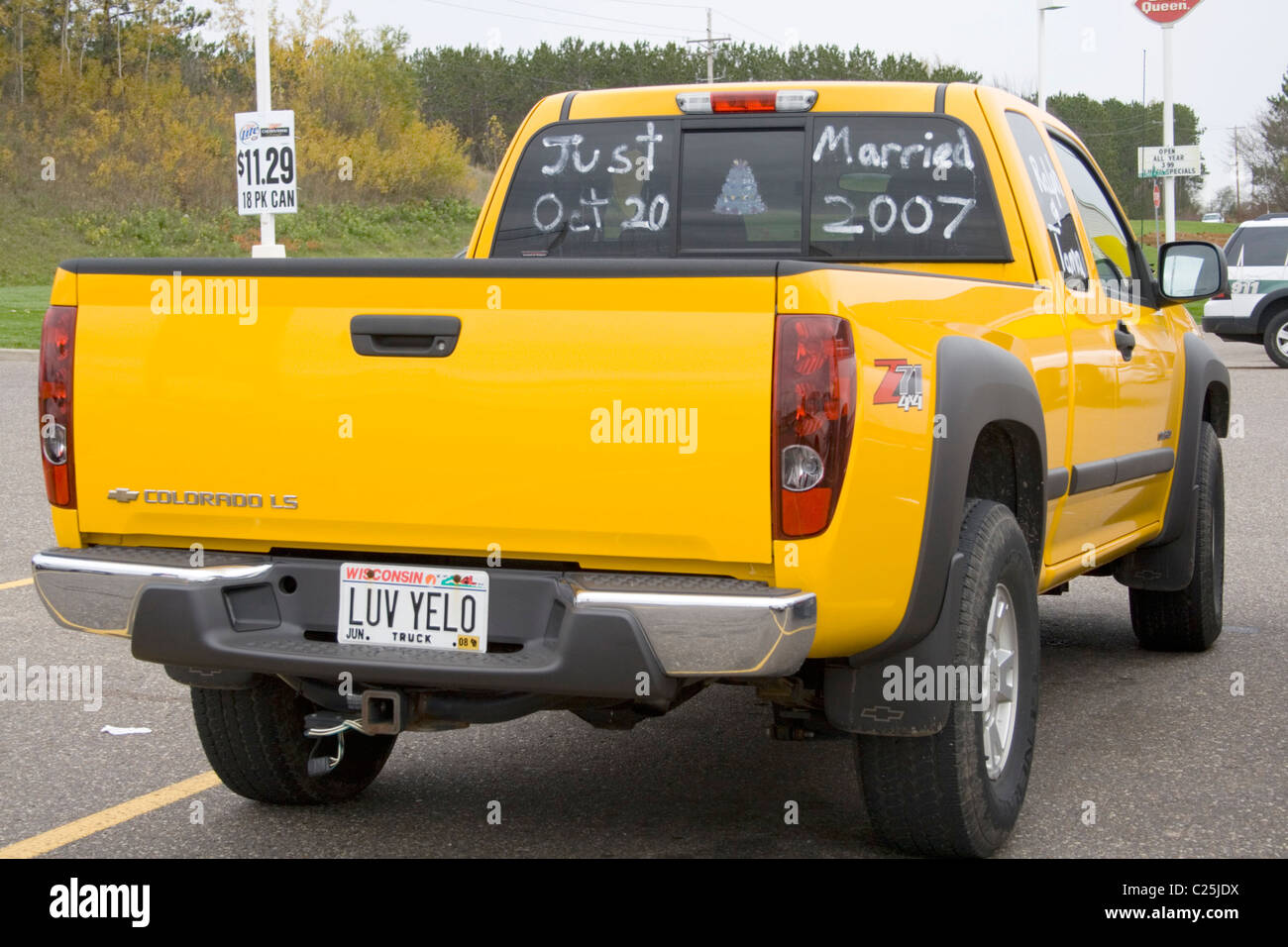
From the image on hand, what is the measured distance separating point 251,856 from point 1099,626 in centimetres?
422

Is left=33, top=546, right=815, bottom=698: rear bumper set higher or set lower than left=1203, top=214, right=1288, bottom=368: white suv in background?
lower

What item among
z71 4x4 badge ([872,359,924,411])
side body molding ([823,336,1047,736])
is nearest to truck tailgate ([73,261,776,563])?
z71 4x4 badge ([872,359,924,411])

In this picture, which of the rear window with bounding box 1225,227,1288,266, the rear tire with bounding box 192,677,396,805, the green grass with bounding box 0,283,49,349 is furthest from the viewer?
the green grass with bounding box 0,283,49,349

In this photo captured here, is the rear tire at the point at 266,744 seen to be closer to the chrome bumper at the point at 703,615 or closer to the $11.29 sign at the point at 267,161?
the chrome bumper at the point at 703,615

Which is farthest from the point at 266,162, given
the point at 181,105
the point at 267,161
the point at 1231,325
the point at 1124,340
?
the point at 181,105

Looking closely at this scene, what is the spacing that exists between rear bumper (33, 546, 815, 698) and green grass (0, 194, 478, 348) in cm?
3158

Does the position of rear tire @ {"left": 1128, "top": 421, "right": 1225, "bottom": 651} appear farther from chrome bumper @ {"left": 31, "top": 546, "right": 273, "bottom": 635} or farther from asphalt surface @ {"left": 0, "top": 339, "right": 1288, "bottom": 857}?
chrome bumper @ {"left": 31, "top": 546, "right": 273, "bottom": 635}

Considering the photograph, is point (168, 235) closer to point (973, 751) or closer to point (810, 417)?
point (973, 751)

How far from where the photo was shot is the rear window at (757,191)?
4.94m

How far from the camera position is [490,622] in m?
3.36

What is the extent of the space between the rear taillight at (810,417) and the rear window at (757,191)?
1845mm

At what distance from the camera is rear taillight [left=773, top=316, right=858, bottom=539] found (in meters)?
3.13

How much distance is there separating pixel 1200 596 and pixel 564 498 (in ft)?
12.2
